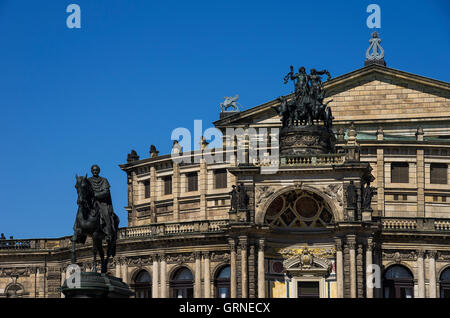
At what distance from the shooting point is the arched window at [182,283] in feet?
302

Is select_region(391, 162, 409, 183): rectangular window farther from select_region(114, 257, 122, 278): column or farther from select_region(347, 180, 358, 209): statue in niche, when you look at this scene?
select_region(114, 257, 122, 278): column

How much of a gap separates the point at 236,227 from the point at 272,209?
350 cm

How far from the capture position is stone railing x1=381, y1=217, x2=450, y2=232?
289ft

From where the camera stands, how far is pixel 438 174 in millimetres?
98438

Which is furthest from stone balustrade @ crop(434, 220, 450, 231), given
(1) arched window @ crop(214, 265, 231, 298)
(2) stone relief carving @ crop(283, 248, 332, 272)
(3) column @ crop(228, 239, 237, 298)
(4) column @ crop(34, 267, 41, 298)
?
(4) column @ crop(34, 267, 41, 298)

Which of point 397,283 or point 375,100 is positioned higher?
point 375,100

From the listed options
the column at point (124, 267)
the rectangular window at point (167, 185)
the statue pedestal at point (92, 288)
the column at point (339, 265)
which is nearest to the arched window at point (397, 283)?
the column at point (339, 265)

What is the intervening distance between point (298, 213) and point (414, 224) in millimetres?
10155

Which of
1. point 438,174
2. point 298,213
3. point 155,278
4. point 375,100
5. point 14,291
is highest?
point 375,100

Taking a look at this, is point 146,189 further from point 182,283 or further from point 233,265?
point 233,265

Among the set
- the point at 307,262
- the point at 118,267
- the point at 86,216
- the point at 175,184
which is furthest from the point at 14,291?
the point at 86,216

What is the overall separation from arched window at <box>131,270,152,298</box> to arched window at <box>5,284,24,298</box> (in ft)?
43.6

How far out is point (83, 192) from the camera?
48.1 meters
